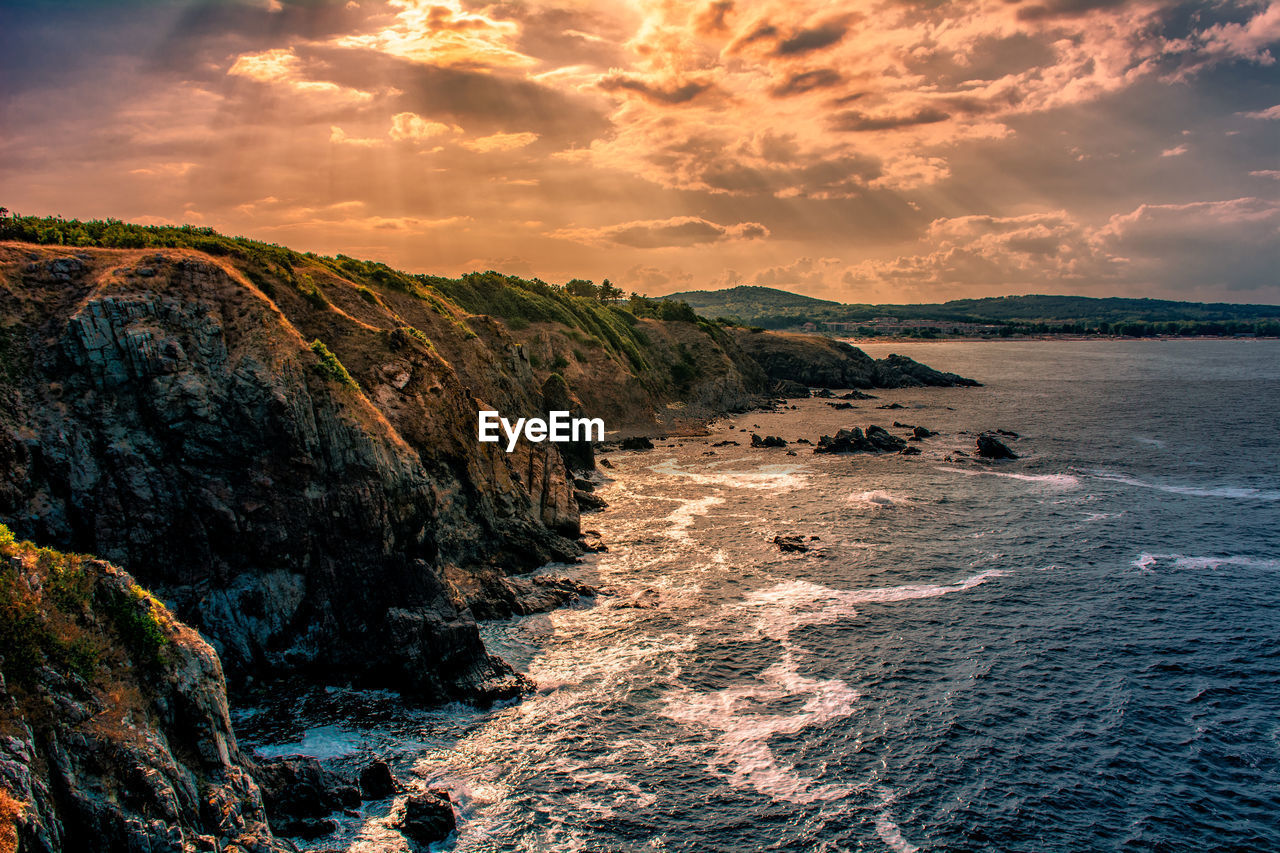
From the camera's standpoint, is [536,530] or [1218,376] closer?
[536,530]

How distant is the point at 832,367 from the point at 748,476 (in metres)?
111

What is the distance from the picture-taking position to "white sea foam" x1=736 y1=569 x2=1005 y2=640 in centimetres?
4147

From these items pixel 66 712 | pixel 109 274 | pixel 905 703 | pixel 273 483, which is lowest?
pixel 905 703

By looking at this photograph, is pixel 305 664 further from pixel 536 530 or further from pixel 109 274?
pixel 109 274

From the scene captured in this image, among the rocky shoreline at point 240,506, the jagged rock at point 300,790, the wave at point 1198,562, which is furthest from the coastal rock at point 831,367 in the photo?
the jagged rock at point 300,790

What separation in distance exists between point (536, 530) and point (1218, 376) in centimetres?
20506

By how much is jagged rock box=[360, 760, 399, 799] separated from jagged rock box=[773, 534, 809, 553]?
113 feet

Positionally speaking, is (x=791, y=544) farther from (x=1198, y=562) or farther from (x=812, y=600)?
(x=1198, y=562)

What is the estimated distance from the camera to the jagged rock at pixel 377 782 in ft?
85.5

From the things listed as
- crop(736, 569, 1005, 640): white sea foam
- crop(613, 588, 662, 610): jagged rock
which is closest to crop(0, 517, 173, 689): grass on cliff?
crop(613, 588, 662, 610): jagged rock

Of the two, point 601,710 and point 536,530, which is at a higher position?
point 536,530

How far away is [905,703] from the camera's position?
32469mm

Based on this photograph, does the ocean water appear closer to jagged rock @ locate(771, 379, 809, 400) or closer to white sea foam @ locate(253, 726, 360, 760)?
white sea foam @ locate(253, 726, 360, 760)

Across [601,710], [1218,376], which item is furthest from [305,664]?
[1218,376]
